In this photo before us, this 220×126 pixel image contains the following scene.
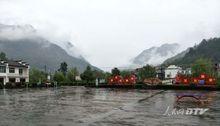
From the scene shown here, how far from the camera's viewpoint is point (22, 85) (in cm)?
7069

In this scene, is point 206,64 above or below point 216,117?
above

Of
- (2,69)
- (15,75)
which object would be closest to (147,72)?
(15,75)

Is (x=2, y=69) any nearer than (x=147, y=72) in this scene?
Yes

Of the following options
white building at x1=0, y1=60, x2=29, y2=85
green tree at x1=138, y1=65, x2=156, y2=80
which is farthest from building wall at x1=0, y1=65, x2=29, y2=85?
green tree at x1=138, y1=65, x2=156, y2=80

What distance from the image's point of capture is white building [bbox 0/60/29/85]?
301ft

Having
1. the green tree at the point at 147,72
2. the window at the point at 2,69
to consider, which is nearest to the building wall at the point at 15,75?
the window at the point at 2,69

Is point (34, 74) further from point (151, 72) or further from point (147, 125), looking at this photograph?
point (147, 125)

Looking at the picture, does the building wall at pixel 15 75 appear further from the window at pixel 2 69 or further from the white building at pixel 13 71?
the window at pixel 2 69

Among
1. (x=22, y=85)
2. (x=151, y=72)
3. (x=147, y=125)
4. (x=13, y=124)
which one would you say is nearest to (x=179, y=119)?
(x=147, y=125)

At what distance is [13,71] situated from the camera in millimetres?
95312

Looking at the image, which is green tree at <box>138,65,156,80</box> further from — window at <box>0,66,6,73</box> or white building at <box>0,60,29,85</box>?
window at <box>0,66,6,73</box>

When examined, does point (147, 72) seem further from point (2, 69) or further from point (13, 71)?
point (2, 69)

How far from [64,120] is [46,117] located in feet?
4.06

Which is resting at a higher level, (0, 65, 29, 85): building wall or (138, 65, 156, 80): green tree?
(138, 65, 156, 80): green tree
